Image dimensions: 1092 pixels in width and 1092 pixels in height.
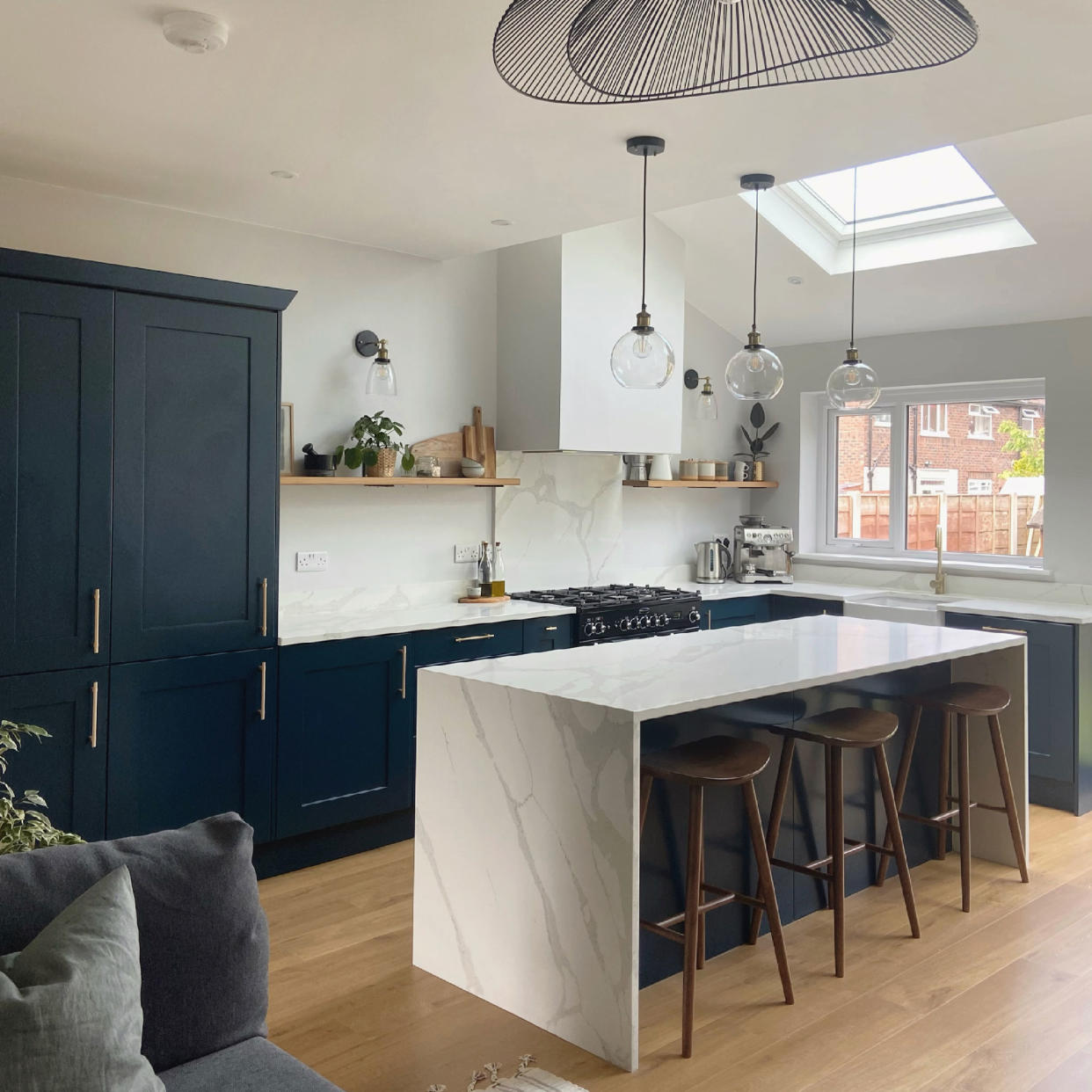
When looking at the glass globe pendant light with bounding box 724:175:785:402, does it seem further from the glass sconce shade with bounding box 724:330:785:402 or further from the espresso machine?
the espresso machine

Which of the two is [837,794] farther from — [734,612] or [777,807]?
[734,612]

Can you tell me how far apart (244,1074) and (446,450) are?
11.7ft

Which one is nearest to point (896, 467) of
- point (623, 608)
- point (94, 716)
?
point (623, 608)

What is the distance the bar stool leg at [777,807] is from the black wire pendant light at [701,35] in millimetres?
2161

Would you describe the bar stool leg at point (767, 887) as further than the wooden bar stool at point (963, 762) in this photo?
No

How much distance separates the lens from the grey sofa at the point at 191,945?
5.67 ft

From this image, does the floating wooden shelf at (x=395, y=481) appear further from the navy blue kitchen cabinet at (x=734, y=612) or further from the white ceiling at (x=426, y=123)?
the navy blue kitchen cabinet at (x=734, y=612)

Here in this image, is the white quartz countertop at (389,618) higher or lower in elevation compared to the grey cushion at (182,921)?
higher

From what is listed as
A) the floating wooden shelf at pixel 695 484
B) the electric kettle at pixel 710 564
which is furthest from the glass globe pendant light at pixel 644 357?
the electric kettle at pixel 710 564

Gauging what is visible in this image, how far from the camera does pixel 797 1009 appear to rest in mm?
2918

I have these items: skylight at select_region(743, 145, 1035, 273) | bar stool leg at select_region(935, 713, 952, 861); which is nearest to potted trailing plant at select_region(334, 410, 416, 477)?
skylight at select_region(743, 145, 1035, 273)

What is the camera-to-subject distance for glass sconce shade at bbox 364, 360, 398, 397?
435 centimetres

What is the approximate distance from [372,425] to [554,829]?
2.37m

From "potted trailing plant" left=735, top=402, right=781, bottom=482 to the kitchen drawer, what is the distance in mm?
2480
